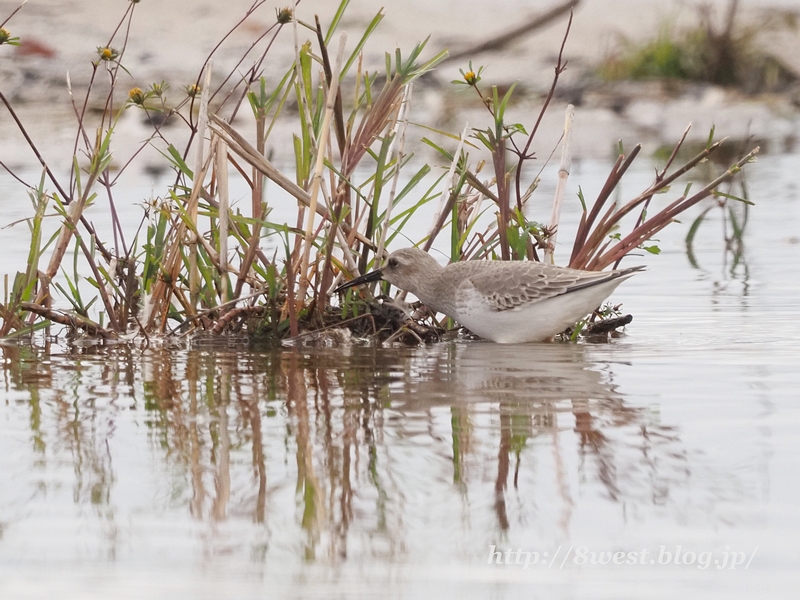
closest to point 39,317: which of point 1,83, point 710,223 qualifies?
point 710,223

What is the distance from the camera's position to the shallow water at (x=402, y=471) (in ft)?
10.1

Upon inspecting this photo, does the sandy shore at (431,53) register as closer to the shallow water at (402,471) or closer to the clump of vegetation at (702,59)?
the clump of vegetation at (702,59)

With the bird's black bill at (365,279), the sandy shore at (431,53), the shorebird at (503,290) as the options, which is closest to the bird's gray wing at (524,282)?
the shorebird at (503,290)

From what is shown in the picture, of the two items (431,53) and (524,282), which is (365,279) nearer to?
(524,282)

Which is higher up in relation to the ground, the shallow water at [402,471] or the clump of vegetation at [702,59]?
the clump of vegetation at [702,59]

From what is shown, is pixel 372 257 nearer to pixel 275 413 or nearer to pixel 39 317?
pixel 39 317

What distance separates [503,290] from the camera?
6.20 meters

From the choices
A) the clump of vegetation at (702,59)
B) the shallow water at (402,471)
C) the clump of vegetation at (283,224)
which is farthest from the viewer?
Answer: the clump of vegetation at (702,59)

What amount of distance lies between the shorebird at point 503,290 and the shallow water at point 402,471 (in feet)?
0.62

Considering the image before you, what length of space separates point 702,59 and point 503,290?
15862 mm

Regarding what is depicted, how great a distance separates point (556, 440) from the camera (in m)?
4.19

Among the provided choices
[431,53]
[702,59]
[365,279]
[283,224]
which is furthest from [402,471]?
[702,59]

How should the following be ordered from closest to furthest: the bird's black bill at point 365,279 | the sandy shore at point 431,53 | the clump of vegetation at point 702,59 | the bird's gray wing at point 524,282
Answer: the bird's gray wing at point 524,282 < the bird's black bill at point 365,279 < the sandy shore at point 431,53 < the clump of vegetation at point 702,59

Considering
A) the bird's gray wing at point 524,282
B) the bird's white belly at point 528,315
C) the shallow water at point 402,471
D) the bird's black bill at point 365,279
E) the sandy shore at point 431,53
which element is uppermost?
the sandy shore at point 431,53
